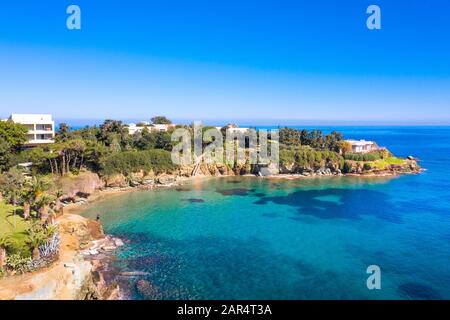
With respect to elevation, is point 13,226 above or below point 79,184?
below

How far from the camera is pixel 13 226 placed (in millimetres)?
29297

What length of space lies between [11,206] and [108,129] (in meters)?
36.3

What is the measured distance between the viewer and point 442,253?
108 ft

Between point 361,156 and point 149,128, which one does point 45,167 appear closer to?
point 149,128

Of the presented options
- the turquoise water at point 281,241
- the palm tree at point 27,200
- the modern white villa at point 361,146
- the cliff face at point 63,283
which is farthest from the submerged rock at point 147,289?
the modern white villa at point 361,146

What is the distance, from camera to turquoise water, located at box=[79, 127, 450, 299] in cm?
2559

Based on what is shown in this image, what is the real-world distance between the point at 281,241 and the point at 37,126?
190ft

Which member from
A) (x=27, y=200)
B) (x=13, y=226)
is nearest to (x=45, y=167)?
(x=27, y=200)

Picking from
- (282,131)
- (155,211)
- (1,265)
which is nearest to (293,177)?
(282,131)

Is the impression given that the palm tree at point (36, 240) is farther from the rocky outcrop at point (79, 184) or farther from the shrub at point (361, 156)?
the shrub at point (361, 156)

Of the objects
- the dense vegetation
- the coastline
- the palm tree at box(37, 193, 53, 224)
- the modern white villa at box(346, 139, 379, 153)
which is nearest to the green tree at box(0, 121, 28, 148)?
the dense vegetation

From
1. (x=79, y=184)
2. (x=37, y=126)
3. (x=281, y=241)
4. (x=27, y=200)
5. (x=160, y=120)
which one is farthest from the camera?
(x=160, y=120)

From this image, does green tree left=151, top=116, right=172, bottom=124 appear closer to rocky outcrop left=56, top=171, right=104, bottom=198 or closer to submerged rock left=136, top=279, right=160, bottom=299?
rocky outcrop left=56, top=171, right=104, bottom=198

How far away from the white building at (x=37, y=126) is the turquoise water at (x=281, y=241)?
88.7 ft
